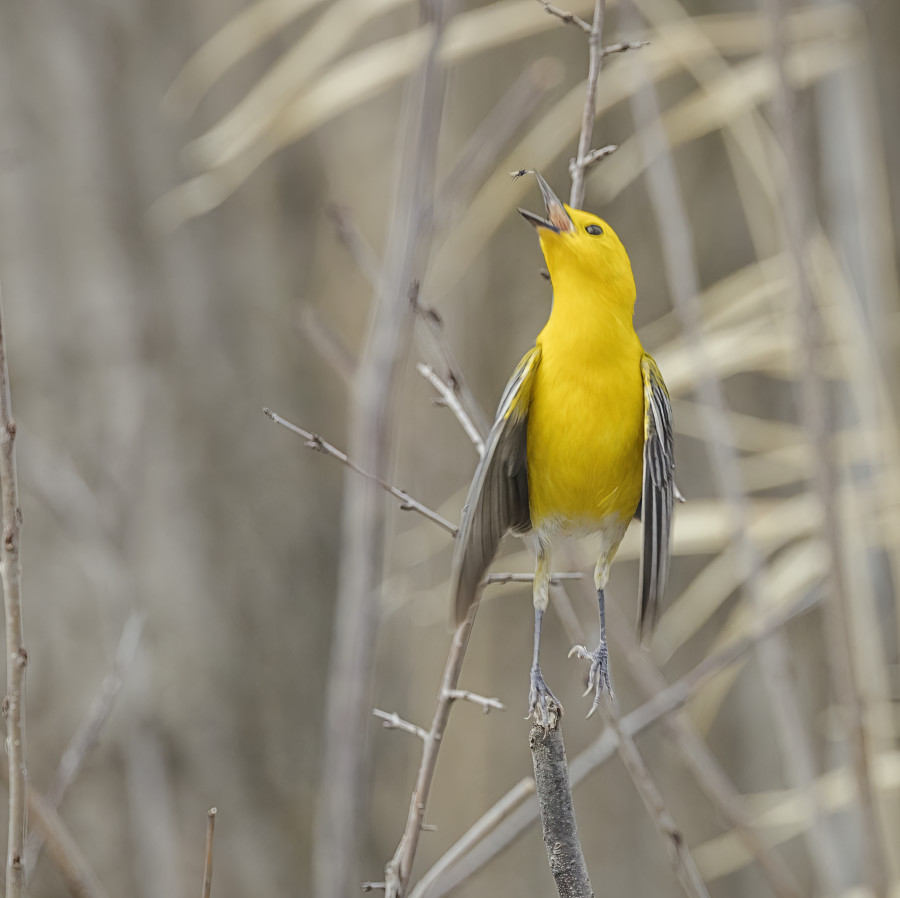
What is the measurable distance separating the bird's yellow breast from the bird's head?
2 cm

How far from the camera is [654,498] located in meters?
0.40

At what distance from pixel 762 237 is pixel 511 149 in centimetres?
32

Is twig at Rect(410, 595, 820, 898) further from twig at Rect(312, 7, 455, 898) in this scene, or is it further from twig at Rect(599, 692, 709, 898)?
twig at Rect(312, 7, 455, 898)

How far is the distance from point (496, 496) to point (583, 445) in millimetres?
41

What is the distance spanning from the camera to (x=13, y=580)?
373mm

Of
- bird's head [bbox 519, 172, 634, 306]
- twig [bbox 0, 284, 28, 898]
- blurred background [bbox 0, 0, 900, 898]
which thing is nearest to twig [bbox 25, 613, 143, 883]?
blurred background [bbox 0, 0, 900, 898]

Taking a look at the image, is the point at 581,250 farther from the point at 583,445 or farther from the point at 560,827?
the point at 560,827

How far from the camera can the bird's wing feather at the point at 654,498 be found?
0.39m

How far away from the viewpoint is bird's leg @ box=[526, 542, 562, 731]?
37cm

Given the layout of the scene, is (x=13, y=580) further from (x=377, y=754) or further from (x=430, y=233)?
(x=377, y=754)

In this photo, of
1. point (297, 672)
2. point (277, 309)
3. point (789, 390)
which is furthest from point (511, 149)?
point (297, 672)

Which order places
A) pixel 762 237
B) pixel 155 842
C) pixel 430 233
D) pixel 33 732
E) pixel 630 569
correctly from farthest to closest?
1. pixel 33 732
2. pixel 630 569
3. pixel 762 237
4. pixel 155 842
5. pixel 430 233

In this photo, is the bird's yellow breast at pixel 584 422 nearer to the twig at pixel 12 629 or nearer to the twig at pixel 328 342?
the twig at pixel 328 342

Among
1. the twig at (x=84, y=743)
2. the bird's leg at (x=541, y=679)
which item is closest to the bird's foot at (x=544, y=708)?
the bird's leg at (x=541, y=679)
